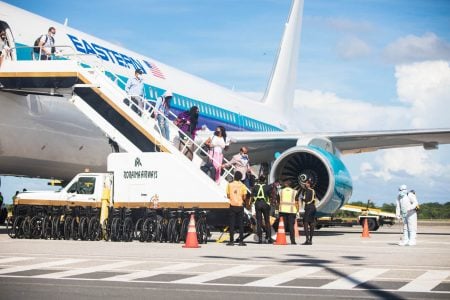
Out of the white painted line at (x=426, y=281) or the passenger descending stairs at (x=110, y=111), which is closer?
the white painted line at (x=426, y=281)

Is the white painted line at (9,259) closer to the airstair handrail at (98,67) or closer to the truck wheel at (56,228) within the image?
the truck wheel at (56,228)

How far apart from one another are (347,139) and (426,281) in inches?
512

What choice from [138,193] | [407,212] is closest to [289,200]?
[407,212]

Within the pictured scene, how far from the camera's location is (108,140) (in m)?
17.4

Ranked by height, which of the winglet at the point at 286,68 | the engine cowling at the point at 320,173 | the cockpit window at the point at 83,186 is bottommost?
the cockpit window at the point at 83,186

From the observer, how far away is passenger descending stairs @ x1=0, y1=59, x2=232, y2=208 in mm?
15146

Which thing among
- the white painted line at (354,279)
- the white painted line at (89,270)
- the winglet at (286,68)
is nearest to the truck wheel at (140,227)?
the white painted line at (89,270)

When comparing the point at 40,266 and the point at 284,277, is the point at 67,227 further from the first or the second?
the point at 284,277

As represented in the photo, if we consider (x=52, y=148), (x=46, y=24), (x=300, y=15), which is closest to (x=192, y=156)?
(x=52, y=148)

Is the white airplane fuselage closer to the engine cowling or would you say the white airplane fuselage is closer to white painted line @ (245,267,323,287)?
the engine cowling

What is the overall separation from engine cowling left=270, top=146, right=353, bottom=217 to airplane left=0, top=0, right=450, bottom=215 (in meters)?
0.02

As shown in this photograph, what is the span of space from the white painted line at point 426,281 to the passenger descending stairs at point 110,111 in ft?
20.6

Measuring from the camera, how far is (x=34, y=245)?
13242 millimetres

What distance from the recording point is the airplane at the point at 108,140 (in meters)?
15.2
